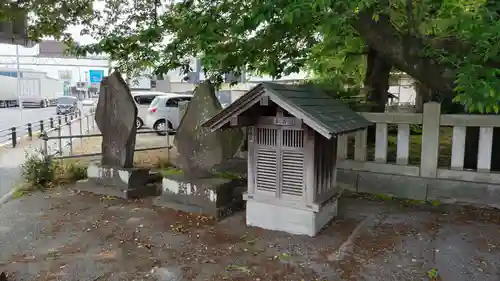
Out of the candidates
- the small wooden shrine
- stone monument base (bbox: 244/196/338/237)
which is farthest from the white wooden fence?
stone monument base (bbox: 244/196/338/237)

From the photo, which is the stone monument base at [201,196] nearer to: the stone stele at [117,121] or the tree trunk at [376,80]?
the stone stele at [117,121]

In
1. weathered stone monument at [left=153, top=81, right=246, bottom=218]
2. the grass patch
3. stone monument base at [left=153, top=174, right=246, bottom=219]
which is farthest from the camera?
the grass patch

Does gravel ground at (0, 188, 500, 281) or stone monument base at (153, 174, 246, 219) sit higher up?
stone monument base at (153, 174, 246, 219)

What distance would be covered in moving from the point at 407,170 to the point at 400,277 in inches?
135

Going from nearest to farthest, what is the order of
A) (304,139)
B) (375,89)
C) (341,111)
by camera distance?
(304,139) → (341,111) → (375,89)

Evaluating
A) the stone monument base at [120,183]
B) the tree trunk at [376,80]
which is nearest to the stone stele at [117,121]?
the stone monument base at [120,183]

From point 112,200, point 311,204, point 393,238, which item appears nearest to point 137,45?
point 112,200

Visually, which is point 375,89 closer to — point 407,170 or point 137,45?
point 407,170

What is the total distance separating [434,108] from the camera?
716 centimetres

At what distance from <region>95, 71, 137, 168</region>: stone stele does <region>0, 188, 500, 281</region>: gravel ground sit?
1.32m

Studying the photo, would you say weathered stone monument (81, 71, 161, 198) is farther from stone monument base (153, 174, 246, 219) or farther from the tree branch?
the tree branch

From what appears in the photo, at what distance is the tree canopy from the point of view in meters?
5.23

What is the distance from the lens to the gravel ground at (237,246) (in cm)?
459

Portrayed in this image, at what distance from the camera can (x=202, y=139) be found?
279 inches
